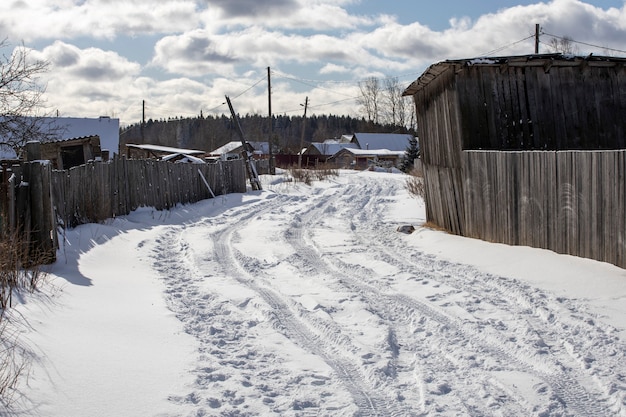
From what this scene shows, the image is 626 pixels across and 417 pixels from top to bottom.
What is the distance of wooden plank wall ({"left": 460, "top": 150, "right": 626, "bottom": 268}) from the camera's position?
7.37 meters

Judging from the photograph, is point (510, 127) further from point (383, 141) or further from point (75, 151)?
point (383, 141)

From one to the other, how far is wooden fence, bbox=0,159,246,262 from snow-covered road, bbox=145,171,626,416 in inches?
71.6

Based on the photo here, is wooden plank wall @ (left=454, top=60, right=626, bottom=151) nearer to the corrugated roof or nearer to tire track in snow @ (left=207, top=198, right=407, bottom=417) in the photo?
tire track in snow @ (left=207, top=198, right=407, bottom=417)

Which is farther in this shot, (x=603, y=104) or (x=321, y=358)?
(x=603, y=104)

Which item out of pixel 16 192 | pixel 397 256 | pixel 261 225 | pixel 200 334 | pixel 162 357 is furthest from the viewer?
pixel 261 225

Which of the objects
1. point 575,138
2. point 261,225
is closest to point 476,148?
point 575,138

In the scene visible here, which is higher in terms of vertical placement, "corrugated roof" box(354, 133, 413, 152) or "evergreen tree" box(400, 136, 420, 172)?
"corrugated roof" box(354, 133, 413, 152)

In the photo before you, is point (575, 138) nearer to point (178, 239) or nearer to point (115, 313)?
point (178, 239)

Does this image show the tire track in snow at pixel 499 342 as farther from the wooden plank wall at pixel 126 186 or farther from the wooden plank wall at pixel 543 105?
the wooden plank wall at pixel 126 186

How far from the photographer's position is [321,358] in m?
5.02

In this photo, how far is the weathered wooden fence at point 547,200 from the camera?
24.2ft

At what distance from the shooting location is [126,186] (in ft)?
48.6

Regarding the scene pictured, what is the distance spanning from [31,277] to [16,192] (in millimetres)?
1587

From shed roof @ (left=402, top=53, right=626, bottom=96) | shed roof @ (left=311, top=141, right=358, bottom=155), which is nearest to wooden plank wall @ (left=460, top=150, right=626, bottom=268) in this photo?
shed roof @ (left=402, top=53, right=626, bottom=96)
